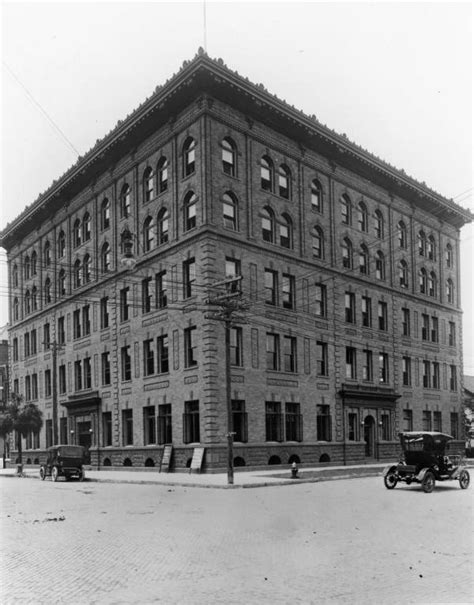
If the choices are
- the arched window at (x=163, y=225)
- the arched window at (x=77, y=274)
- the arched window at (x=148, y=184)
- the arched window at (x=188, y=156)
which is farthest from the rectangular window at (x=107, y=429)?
the arched window at (x=188, y=156)

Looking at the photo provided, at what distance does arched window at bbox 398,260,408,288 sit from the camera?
49.4m

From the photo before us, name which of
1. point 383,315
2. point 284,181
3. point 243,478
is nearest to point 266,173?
point 284,181

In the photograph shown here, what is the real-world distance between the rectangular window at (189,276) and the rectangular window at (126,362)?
7254 millimetres

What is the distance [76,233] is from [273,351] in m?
19.2

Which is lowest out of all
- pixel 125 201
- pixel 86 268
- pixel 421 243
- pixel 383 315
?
pixel 383 315

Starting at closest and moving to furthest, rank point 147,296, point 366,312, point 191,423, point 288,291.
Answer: point 191,423 < point 288,291 < point 147,296 < point 366,312

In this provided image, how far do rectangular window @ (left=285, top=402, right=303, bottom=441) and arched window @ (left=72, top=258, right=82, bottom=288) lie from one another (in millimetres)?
18708

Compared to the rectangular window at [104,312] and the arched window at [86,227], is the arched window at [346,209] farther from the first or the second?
the arched window at [86,227]

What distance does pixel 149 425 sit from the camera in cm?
3891

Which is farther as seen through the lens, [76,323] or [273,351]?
[76,323]

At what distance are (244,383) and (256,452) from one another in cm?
370

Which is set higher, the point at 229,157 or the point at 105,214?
the point at 229,157

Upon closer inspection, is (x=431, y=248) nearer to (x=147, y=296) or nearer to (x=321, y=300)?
(x=321, y=300)

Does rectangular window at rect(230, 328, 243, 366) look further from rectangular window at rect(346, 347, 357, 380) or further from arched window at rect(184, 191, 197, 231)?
rectangular window at rect(346, 347, 357, 380)
